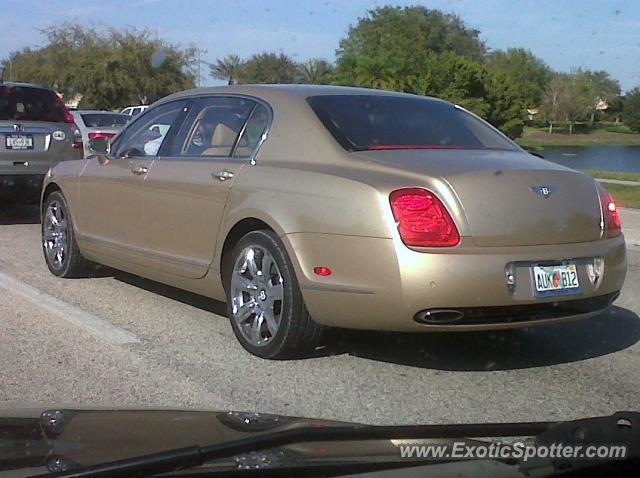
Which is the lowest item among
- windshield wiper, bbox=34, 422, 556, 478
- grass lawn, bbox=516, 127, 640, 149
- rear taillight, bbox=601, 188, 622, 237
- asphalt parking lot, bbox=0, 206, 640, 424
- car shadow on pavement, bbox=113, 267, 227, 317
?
grass lawn, bbox=516, 127, 640, 149

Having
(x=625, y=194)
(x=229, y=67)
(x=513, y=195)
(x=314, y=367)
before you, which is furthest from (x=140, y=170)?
(x=229, y=67)

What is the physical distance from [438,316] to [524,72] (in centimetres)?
7217

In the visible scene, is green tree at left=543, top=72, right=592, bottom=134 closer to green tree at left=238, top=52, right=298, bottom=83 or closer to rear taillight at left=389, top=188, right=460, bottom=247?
green tree at left=238, top=52, right=298, bottom=83

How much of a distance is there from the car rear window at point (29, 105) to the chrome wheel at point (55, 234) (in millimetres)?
3759

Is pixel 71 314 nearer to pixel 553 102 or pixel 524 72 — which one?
pixel 553 102

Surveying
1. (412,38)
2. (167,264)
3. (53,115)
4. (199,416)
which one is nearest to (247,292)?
(167,264)

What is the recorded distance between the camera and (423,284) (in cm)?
471

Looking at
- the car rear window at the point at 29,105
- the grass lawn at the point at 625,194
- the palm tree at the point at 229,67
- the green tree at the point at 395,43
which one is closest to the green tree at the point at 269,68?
the palm tree at the point at 229,67

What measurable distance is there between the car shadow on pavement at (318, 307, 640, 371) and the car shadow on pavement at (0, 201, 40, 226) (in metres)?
7.29

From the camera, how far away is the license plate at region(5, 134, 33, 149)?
11297 mm

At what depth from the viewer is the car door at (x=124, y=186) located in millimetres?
6652

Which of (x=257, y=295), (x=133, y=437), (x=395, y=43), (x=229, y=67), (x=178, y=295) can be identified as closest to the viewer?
(x=133, y=437)

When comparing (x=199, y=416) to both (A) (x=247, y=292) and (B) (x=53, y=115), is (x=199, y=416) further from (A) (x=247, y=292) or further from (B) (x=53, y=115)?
(B) (x=53, y=115)

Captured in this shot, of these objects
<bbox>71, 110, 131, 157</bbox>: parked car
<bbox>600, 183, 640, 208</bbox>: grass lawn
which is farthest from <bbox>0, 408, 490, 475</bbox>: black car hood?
<bbox>71, 110, 131, 157</bbox>: parked car
